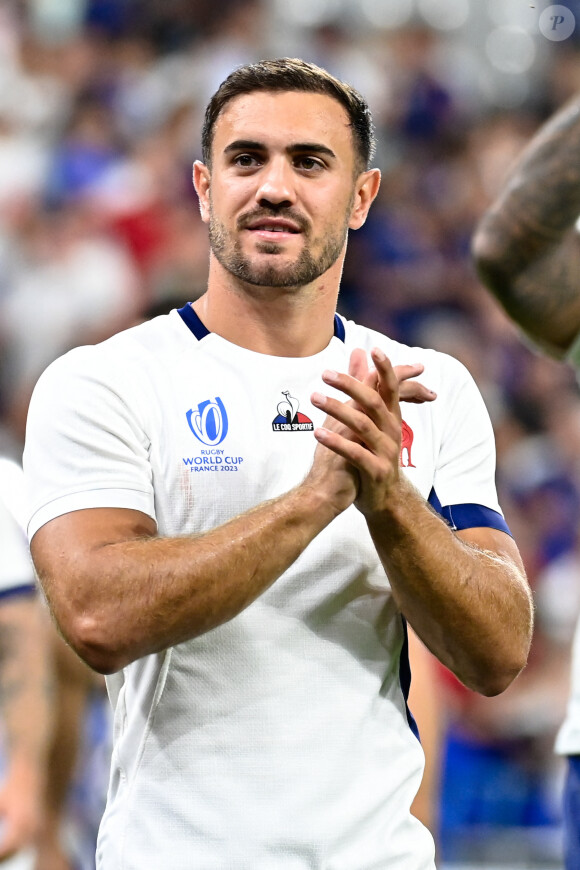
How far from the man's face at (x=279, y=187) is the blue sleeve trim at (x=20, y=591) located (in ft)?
3.45

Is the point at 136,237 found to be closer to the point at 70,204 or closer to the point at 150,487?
the point at 70,204

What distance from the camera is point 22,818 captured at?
2895 mm

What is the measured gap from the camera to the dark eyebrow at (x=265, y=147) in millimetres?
2398

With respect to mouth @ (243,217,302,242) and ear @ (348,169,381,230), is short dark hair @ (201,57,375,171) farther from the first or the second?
mouth @ (243,217,302,242)

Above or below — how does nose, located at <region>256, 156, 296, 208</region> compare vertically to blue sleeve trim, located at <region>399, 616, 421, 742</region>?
above

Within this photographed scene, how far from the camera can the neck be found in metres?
2.41

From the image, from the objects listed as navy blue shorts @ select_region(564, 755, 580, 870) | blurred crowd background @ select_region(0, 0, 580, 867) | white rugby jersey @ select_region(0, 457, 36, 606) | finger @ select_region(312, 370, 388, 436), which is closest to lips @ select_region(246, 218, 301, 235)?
finger @ select_region(312, 370, 388, 436)

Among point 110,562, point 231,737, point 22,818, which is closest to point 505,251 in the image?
point 110,562

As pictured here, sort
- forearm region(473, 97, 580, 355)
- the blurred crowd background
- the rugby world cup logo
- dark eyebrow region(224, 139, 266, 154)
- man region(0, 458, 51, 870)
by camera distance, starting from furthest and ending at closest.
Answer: the blurred crowd background → man region(0, 458, 51, 870) → dark eyebrow region(224, 139, 266, 154) → the rugby world cup logo → forearm region(473, 97, 580, 355)

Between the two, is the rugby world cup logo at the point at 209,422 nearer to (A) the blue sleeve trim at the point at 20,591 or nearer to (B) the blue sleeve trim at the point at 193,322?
(B) the blue sleeve trim at the point at 193,322

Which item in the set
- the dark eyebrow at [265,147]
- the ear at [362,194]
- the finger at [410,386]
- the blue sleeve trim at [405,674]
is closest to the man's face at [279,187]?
the dark eyebrow at [265,147]

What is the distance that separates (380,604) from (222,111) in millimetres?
1068

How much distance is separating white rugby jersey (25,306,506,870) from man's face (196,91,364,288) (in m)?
0.20

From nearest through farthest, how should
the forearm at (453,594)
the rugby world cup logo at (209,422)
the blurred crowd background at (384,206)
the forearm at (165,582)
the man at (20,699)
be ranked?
the forearm at (165,582) < the forearm at (453,594) < the rugby world cup logo at (209,422) < the man at (20,699) < the blurred crowd background at (384,206)
